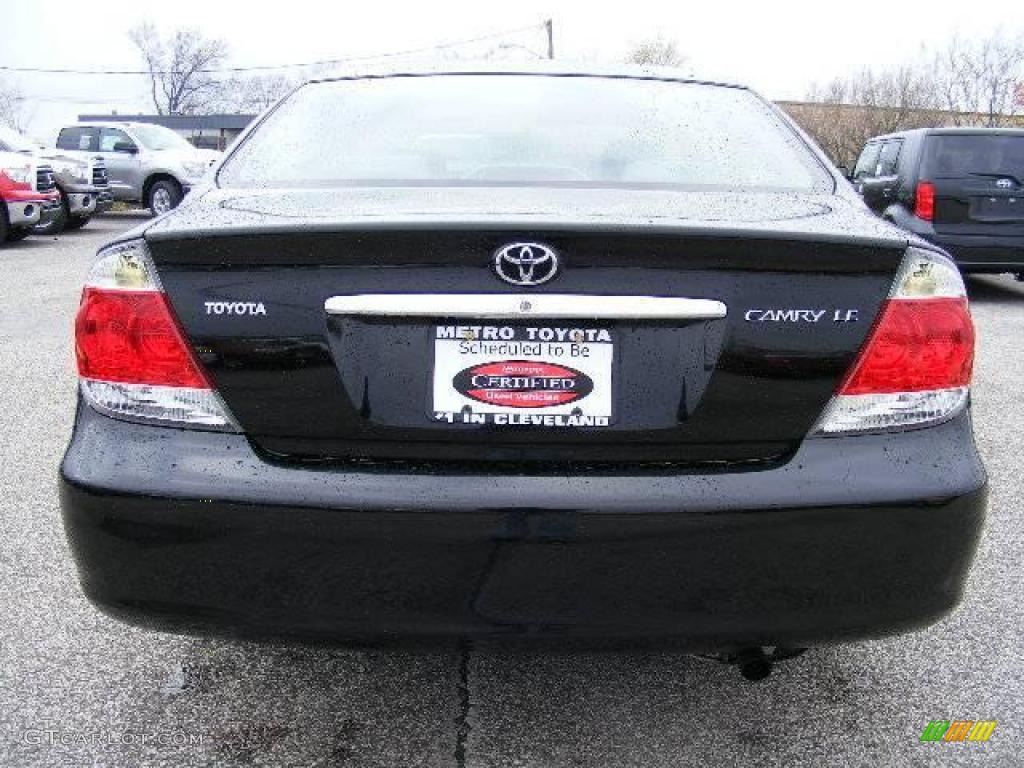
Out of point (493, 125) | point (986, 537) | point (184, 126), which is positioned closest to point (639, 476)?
point (493, 125)

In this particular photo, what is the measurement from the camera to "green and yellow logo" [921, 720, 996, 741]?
99.8 inches

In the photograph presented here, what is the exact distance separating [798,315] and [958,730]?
1162mm

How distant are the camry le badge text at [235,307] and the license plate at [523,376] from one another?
326mm

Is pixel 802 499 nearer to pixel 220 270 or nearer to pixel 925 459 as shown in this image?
pixel 925 459

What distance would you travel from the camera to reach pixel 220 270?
2047 mm

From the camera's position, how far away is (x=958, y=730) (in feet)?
8.43

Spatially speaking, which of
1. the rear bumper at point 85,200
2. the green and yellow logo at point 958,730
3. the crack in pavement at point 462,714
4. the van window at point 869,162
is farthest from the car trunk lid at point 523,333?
the rear bumper at point 85,200

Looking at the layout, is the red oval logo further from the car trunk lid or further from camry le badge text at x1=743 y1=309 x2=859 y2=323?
camry le badge text at x1=743 y1=309 x2=859 y2=323

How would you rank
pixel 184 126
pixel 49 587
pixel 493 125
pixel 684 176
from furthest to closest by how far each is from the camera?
pixel 184 126 < pixel 49 587 < pixel 493 125 < pixel 684 176

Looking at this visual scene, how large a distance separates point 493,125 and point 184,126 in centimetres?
6964

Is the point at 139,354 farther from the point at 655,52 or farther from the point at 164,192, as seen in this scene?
the point at 655,52

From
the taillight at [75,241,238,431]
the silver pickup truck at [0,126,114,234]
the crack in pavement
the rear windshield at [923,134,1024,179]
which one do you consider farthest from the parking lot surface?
the silver pickup truck at [0,126,114,234]

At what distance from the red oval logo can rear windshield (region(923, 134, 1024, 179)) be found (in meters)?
9.06

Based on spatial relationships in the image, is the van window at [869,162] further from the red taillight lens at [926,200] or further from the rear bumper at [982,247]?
the rear bumper at [982,247]
